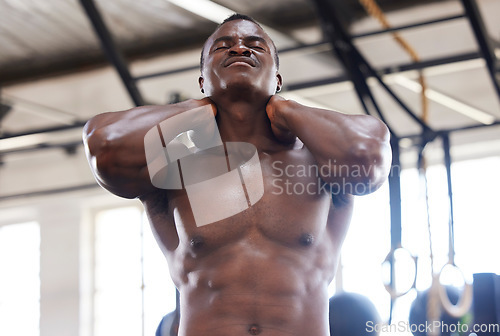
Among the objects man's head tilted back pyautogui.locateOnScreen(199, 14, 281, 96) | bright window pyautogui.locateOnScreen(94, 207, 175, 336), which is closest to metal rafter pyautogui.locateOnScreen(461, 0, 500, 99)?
man's head tilted back pyautogui.locateOnScreen(199, 14, 281, 96)

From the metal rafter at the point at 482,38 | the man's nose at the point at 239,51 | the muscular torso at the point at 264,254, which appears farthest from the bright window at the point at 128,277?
the man's nose at the point at 239,51

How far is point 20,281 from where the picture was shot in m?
8.53

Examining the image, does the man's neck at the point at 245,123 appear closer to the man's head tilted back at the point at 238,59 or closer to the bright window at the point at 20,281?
the man's head tilted back at the point at 238,59

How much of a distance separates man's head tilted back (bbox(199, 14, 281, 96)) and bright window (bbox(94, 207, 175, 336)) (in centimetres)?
578

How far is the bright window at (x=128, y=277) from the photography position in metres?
7.86

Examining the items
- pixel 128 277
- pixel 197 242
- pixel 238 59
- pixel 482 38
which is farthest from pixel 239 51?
pixel 128 277

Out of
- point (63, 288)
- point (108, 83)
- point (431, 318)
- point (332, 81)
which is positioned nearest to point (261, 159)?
point (431, 318)

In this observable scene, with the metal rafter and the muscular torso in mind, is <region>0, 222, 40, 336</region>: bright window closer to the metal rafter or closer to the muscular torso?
the metal rafter

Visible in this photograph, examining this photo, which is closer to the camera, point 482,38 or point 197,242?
point 197,242

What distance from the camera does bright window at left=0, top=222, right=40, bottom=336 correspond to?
8.42 meters

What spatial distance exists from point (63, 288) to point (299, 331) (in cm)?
648

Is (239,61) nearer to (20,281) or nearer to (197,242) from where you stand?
(197,242)

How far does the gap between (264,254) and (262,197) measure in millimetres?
169

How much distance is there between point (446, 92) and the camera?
6508 mm
